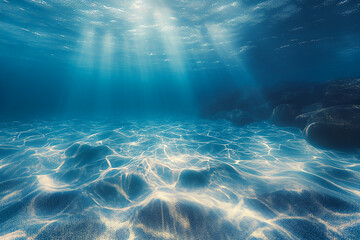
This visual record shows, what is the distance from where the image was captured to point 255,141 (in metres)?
8.34

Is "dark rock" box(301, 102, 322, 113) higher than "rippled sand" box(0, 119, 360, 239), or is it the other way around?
"dark rock" box(301, 102, 322, 113)

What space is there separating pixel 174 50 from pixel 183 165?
819 inches

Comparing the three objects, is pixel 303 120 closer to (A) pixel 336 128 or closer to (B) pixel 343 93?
(B) pixel 343 93

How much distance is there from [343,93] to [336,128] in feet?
13.9

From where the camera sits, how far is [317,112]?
26.1 feet

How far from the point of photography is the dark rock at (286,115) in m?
11.2

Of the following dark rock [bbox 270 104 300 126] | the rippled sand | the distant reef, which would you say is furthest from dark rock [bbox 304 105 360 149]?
dark rock [bbox 270 104 300 126]

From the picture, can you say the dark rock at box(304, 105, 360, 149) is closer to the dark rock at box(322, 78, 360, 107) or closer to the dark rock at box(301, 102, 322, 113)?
the dark rock at box(322, 78, 360, 107)

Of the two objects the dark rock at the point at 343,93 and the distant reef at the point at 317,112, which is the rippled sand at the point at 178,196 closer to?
the distant reef at the point at 317,112

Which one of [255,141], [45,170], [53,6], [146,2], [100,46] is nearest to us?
[45,170]

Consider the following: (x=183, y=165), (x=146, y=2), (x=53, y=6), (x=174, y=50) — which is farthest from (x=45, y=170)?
(x=174, y=50)

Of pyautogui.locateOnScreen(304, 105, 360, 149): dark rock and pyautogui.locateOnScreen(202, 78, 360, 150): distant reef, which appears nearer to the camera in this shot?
pyautogui.locateOnScreen(304, 105, 360, 149): dark rock

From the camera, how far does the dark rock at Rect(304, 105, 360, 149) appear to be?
6.50 metres

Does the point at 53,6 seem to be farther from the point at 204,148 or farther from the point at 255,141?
the point at 255,141
